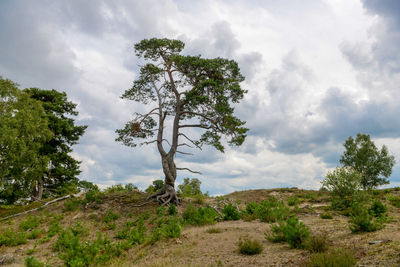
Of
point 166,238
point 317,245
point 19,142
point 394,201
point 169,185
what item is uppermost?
point 19,142

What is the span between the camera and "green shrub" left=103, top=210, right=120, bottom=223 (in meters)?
15.3

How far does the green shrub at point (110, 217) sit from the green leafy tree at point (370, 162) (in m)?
33.8

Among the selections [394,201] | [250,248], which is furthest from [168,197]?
[394,201]

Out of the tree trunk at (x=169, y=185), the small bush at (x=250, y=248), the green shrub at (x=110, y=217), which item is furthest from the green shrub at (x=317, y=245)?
the tree trunk at (x=169, y=185)

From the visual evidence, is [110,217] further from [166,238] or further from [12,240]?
[166,238]

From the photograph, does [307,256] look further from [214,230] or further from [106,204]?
[106,204]

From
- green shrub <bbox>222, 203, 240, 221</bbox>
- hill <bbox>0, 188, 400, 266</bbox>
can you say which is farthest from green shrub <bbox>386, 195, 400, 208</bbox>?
green shrub <bbox>222, 203, 240, 221</bbox>

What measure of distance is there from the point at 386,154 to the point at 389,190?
19.2 m

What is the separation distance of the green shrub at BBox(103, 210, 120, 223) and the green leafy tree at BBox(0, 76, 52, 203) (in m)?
11.4

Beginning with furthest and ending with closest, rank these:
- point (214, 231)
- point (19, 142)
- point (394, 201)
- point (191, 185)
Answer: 1. point (191, 185)
2. point (19, 142)
3. point (394, 201)
4. point (214, 231)

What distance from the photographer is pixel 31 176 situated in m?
24.7

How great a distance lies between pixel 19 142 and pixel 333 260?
81.0ft

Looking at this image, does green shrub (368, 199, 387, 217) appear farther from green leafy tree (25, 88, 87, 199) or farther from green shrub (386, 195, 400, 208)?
green leafy tree (25, 88, 87, 199)

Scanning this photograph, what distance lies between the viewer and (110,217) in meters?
15.5
